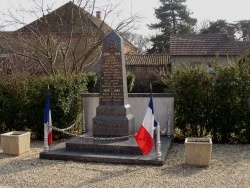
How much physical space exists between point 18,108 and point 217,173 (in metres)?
6.58

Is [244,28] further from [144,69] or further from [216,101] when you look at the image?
[216,101]

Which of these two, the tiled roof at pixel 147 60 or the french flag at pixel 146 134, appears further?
the tiled roof at pixel 147 60

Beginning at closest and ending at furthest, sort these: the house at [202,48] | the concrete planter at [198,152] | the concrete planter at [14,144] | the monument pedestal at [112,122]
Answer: the concrete planter at [198,152], the concrete planter at [14,144], the monument pedestal at [112,122], the house at [202,48]

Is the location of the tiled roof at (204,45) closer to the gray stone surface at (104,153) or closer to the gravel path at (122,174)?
the gray stone surface at (104,153)

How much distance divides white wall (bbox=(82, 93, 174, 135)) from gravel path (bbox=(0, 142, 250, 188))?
2.32 m

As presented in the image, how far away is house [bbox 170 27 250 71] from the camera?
28.7 m

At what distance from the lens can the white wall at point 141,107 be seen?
9.58m

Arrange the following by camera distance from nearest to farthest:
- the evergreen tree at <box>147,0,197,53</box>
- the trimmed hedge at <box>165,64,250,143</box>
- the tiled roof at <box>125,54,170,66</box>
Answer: the trimmed hedge at <box>165,64,250,143</box> → the tiled roof at <box>125,54,170,66</box> → the evergreen tree at <box>147,0,197,53</box>

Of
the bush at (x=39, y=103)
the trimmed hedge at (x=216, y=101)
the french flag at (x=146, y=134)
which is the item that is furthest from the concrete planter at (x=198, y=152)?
the bush at (x=39, y=103)

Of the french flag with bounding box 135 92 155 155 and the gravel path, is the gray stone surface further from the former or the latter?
the french flag with bounding box 135 92 155 155

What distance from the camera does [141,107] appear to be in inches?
392

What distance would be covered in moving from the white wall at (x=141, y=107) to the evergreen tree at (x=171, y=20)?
32.6m

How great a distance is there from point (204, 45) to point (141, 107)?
2187cm

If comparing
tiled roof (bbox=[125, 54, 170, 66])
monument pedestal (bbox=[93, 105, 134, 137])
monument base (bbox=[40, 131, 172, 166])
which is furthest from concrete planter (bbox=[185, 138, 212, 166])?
tiled roof (bbox=[125, 54, 170, 66])
